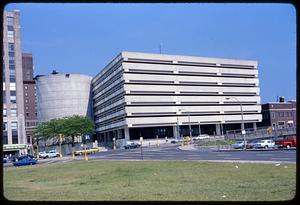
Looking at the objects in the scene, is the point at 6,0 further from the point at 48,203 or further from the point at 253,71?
the point at 253,71

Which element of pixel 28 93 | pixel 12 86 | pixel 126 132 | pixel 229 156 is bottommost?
pixel 229 156

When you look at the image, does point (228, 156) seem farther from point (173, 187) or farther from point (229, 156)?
point (173, 187)

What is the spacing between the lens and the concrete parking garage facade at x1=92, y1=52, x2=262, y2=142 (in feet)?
252

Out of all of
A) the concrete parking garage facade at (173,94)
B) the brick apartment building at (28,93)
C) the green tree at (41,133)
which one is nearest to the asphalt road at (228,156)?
the concrete parking garage facade at (173,94)

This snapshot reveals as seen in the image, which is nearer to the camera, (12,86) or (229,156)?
(229,156)

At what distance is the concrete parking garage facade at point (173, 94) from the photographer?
76.9 m

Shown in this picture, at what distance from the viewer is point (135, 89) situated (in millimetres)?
76062

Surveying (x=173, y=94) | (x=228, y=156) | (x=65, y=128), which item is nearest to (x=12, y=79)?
(x=65, y=128)

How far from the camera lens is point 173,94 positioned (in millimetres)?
80438

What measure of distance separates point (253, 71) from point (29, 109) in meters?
50.1

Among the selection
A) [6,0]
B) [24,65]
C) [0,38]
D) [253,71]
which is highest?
[24,65]

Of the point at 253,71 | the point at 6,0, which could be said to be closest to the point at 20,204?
the point at 6,0

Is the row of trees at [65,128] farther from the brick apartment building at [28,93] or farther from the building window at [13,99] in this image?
the brick apartment building at [28,93]

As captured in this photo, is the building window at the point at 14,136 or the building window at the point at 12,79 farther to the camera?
the building window at the point at 14,136
